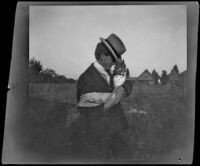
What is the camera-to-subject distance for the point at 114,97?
10.3 feet

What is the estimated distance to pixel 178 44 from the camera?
3.15 meters

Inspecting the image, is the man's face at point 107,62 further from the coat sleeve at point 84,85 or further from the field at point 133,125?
the field at point 133,125

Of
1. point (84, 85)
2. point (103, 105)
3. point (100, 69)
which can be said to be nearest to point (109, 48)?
point (100, 69)

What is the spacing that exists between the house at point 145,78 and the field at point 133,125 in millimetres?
105

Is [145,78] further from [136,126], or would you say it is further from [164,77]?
[136,126]

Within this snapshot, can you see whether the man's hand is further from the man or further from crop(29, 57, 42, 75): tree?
crop(29, 57, 42, 75): tree

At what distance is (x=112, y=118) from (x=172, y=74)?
64 cm

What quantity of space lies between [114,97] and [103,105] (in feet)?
0.38

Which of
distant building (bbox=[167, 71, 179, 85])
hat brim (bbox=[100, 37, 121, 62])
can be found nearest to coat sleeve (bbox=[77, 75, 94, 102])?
hat brim (bbox=[100, 37, 121, 62])

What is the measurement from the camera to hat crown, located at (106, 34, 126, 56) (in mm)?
3117

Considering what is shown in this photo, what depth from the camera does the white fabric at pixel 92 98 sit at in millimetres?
3127

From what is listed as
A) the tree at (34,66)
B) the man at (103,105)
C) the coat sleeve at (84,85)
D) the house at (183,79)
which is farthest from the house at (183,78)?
the tree at (34,66)

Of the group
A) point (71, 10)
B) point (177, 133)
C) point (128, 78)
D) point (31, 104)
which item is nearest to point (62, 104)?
point (31, 104)

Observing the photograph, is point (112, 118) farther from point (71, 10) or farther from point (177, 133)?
point (71, 10)
